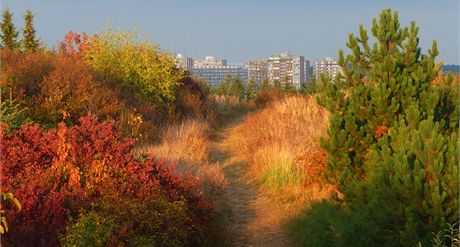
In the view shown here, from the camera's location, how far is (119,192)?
6266 millimetres

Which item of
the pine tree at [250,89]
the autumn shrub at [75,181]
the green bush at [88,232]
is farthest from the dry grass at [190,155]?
the pine tree at [250,89]

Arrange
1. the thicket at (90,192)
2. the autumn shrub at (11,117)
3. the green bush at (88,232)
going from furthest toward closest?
1. the autumn shrub at (11,117)
2. the thicket at (90,192)
3. the green bush at (88,232)

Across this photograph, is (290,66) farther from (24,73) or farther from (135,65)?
(24,73)

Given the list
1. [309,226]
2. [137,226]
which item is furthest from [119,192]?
[309,226]

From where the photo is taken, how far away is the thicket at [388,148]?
5.78 metres

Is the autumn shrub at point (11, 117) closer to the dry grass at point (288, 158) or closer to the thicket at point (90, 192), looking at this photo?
the thicket at point (90, 192)

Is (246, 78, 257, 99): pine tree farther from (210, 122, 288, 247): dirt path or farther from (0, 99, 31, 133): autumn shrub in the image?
(0, 99, 31, 133): autumn shrub

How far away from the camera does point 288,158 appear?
9.91 m

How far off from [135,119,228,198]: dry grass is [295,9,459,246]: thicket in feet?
6.50

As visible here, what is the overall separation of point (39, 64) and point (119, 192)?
7.65m

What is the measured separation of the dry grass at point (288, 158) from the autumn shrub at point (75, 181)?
2.26 metres

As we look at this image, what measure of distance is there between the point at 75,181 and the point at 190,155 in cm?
498

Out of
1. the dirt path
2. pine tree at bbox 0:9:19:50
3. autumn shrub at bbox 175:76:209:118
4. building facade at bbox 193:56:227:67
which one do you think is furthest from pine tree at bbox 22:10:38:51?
building facade at bbox 193:56:227:67

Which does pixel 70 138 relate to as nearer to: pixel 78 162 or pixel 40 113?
pixel 78 162
